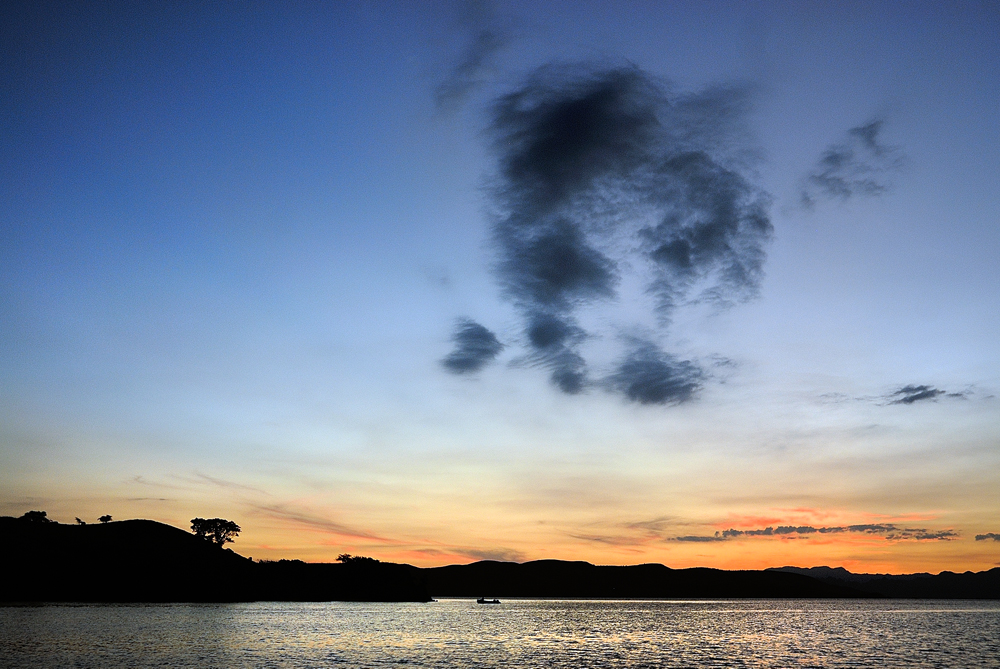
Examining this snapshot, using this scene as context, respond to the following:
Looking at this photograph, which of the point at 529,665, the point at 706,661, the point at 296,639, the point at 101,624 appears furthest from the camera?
the point at 101,624

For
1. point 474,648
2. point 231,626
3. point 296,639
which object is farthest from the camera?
point 231,626

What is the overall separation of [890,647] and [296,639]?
320 ft

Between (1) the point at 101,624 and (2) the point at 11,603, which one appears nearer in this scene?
(1) the point at 101,624

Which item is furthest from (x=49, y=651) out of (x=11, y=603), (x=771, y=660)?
(x=11, y=603)

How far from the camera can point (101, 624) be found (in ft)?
399

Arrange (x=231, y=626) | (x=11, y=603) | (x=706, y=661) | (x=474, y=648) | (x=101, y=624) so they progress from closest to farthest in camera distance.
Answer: (x=706, y=661) → (x=474, y=648) → (x=101, y=624) → (x=231, y=626) → (x=11, y=603)

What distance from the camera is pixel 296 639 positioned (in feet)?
350

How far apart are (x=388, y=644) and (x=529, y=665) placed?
33673mm

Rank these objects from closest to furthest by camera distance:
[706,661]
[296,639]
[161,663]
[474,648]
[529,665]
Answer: [161,663] < [529,665] < [706,661] < [474,648] < [296,639]

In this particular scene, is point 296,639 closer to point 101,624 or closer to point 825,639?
point 101,624

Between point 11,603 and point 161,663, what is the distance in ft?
521

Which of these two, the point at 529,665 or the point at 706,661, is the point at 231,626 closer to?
the point at 529,665

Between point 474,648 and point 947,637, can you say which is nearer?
point 474,648

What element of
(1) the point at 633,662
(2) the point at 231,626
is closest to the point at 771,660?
(1) the point at 633,662
